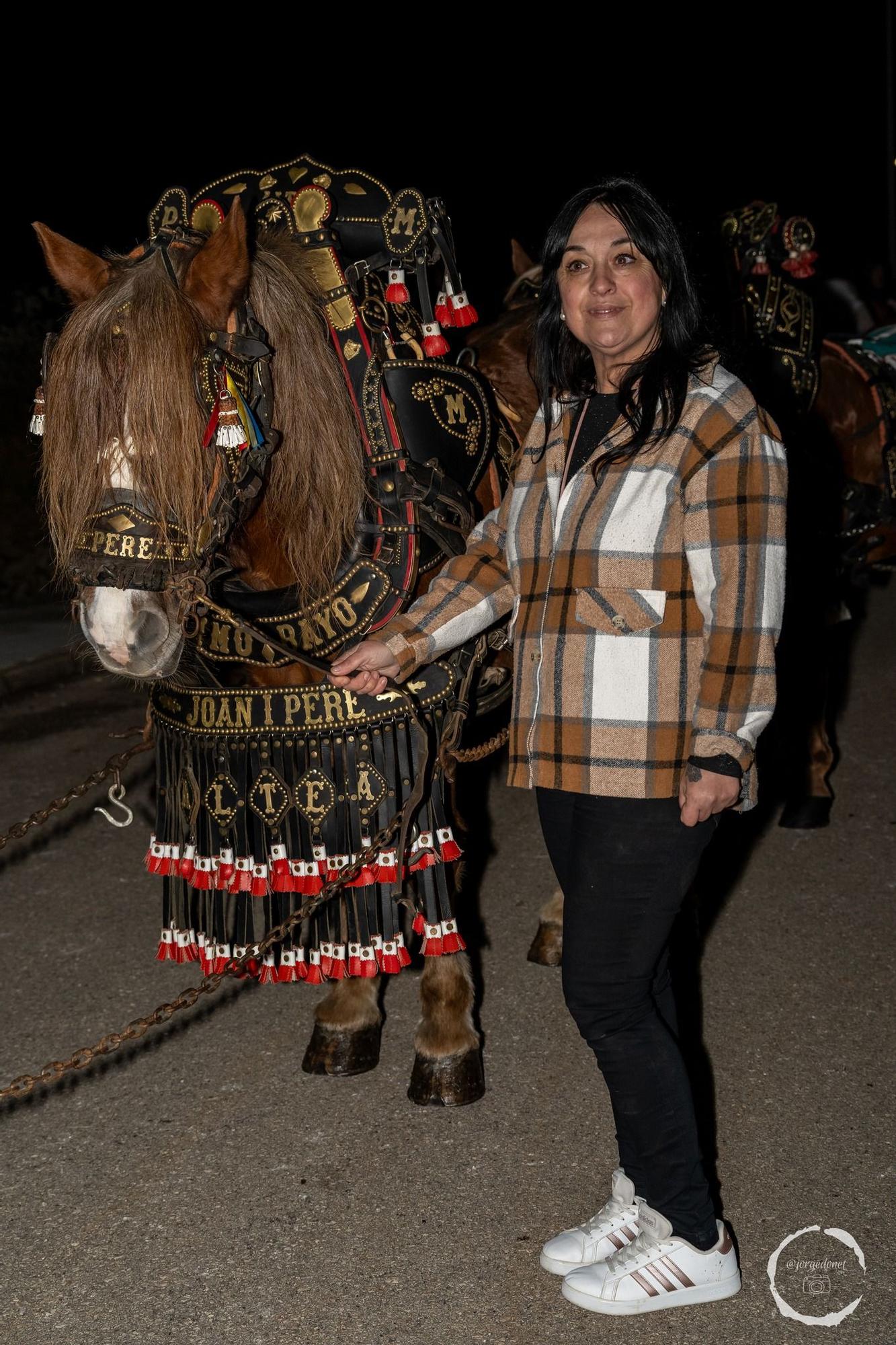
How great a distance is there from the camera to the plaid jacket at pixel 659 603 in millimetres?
2070

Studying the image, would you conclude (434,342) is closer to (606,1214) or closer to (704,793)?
(704,793)

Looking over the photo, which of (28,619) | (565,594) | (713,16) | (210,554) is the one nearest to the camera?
(565,594)

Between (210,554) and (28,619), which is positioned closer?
(210,554)

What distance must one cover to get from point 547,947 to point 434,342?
1.87m

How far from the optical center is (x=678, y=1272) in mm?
2396

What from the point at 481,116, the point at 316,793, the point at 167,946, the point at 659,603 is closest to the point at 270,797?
the point at 316,793

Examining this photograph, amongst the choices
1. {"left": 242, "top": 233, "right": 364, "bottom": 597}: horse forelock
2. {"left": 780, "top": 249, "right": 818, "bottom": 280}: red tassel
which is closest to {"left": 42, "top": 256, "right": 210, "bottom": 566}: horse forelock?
{"left": 242, "top": 233, "right": 364, "bottom": 597}: horse forelock

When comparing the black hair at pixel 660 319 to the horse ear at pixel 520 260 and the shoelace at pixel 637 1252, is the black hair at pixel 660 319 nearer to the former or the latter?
the shoelace at pixel 637 1252

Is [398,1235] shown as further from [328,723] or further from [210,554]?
[210,554]

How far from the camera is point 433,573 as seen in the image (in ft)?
10.1

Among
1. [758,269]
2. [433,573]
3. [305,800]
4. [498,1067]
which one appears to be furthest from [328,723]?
[758,269]

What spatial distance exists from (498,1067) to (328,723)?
105 centimetres

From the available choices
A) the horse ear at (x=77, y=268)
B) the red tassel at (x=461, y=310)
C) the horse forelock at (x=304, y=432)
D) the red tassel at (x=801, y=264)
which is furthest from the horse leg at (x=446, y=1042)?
the red tassel at (x=801, y=264)

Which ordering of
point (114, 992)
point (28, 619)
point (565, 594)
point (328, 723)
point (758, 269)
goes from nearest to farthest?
point (565, 594) → point (328, 723) → point (114, 992) → point (758, 269) → point (28, 619)
